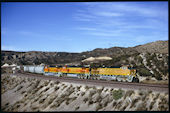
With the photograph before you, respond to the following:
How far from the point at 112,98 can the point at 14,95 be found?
19324 mm

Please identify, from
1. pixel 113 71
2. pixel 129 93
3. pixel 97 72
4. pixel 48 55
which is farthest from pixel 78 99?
pixel 48 55

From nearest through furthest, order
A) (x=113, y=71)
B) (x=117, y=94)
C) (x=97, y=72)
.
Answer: (x=117, y=94) → (x=113, y=71) → (x=97, y=72)

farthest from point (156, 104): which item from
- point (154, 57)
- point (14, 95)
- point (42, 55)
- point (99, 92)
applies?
point (42, 55)

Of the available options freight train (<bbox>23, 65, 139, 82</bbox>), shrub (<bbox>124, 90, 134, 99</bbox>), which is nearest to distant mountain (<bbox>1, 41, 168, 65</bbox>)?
freight train (<bbox>23, 65, 139, 82</bbox>)

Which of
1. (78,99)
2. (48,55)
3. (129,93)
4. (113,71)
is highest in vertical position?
(48,55)

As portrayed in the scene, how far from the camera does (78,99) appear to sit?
2502cm

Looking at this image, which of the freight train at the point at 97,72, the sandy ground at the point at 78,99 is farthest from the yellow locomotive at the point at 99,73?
the sandy ground at the point at 78,99

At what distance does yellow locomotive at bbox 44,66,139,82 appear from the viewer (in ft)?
114

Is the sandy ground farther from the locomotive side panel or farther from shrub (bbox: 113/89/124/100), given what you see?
the locomotive side panel

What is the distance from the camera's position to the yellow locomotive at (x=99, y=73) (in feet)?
114

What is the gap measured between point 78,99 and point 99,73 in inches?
599

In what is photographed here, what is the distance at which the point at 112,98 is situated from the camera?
2222 centimetres

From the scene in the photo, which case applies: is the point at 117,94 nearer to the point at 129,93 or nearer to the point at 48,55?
the point at 129,93

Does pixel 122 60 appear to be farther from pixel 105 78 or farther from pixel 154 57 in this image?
pixel 105 78
